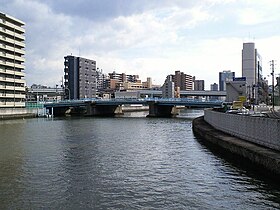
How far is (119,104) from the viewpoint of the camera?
79.8 meters

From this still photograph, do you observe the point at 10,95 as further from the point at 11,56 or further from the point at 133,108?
the point at 133,108

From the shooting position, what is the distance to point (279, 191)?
1237 cm

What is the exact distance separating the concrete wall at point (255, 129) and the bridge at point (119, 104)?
4519 cm

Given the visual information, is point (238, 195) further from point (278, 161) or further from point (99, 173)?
point (99, 173)

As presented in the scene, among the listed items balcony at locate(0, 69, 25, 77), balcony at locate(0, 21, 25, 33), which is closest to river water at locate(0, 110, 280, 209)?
balcony at locate(0, 69, 25, 77)

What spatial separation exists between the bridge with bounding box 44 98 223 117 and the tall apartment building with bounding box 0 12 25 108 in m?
8.13

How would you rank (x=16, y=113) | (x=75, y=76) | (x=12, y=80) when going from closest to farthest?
(x=16, y=113)
(x=12, y=80)
(x=75, y=76)

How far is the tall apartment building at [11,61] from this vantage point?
74.5 metres

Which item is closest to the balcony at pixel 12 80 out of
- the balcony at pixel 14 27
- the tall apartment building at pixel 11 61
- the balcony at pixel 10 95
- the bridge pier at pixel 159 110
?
the tall apartment building at pixel 11 61

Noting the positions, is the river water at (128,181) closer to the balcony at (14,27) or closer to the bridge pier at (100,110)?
the bridge pier at (100,110)

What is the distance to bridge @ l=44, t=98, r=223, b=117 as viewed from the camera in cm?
7238

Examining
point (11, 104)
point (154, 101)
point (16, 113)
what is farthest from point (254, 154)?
point (11, 104)

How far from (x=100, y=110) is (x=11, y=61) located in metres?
25.5

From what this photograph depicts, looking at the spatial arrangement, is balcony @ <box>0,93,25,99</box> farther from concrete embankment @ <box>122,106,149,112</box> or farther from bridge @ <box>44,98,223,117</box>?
concrete embankment @ <box>122,106,149,112</box>
